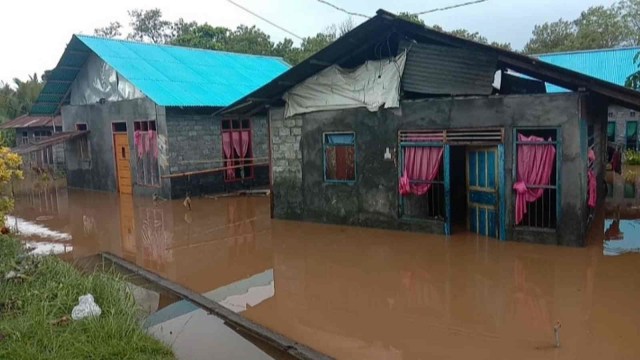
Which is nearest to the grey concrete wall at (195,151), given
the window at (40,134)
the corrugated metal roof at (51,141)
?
the corrugated metal roof at (51,141)

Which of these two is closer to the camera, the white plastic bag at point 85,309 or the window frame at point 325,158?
the white plastic bag at point 85,309

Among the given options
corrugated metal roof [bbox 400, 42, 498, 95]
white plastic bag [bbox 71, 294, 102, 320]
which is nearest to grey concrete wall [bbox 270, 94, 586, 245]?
corrugated metal roof [bbox 400, 42, 498, 95]

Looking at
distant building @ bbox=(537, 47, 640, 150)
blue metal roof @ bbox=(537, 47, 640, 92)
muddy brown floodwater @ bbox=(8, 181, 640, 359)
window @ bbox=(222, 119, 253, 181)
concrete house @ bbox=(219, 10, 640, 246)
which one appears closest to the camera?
muddy brown floodwater @ bbox=(8, 181, 640, 359)

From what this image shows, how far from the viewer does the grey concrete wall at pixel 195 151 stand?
15.4 meters

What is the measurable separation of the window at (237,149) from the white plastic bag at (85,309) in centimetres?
1156

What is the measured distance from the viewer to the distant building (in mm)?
21844

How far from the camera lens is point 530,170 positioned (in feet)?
28.2

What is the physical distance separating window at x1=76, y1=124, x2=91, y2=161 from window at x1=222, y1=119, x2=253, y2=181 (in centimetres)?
568

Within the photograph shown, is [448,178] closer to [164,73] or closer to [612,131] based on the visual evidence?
[164,73]

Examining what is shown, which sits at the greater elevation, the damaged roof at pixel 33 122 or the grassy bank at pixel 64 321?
the damaged roof at pixel 33 122

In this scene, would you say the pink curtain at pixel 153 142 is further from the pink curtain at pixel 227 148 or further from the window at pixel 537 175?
the window at pixel 537 175

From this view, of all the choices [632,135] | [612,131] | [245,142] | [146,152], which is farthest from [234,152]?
[632,135]

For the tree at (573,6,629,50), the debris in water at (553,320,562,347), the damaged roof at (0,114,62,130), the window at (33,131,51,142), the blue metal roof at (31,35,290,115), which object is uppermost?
the tree at (573,6,629,50)

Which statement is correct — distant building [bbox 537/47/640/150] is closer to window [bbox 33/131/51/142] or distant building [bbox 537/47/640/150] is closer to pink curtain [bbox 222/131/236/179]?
pink curtain [bbox 222/131/236/179]
